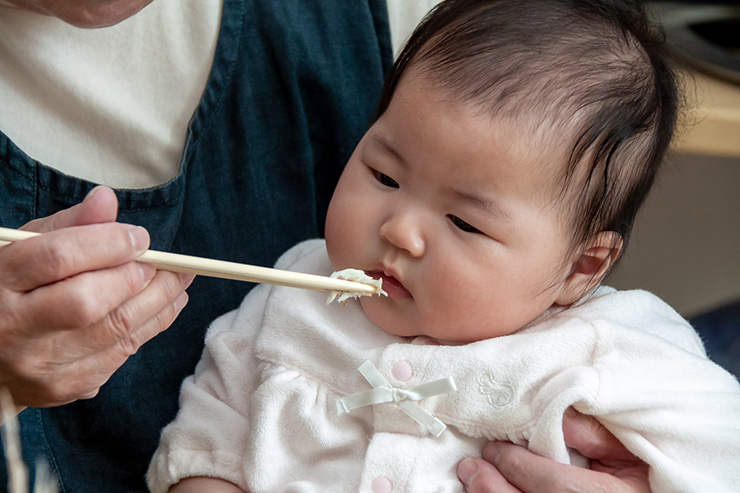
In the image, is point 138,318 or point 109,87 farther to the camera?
point 109,87

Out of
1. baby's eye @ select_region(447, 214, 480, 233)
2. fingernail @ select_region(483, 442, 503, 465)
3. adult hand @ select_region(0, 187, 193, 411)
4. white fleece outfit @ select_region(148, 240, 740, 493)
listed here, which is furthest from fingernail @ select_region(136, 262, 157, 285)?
fingernail @ select_region(483, 442, 503, 465)

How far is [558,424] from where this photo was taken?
89 centimetres

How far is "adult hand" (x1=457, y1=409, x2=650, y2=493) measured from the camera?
0.88 metres

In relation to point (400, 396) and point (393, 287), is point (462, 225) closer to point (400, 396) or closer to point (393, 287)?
point (393, 287)

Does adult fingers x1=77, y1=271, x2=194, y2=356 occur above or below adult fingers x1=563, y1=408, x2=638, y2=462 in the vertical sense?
above

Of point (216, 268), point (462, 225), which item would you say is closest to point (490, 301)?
point (462, 225)

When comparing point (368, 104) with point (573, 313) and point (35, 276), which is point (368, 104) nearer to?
point (573, 313)

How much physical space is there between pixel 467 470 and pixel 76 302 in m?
0.55

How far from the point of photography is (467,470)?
0.94 metres

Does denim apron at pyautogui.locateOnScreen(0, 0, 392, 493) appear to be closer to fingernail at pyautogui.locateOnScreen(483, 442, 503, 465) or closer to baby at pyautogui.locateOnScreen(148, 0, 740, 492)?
baby at pyautogui.locateOnScreen(148, 0, 740, 492)

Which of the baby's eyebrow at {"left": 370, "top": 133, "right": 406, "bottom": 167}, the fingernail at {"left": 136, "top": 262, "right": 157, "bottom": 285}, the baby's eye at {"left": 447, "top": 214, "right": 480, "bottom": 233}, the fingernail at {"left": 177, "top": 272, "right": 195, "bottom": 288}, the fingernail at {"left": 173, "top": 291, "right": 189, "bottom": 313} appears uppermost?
the baby's eyebrow at {"left": 370, "top": 133, "right": 406, "bottom": 167}

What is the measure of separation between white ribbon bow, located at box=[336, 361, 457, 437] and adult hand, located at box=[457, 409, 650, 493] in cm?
8

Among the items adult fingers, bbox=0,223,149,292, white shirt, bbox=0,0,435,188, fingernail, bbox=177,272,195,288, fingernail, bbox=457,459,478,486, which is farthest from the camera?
white shirt, bbox=0,0,435,188

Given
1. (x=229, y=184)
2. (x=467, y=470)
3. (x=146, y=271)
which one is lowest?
(x=467, y=470)
